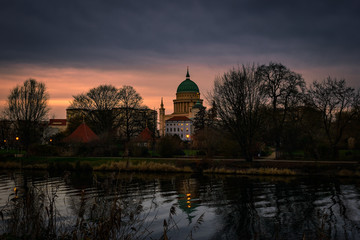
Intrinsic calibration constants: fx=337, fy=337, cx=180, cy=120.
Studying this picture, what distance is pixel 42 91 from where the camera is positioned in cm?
5162

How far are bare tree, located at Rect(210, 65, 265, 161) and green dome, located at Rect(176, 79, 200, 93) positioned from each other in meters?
143

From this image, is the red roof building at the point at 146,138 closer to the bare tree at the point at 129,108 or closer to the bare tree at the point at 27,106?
the bare tree at the point at 129,108

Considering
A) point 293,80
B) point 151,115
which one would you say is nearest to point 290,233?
point 293,80

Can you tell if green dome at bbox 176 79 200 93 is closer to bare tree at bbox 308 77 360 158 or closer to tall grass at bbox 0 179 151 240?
bare tree at bbox 308 77 360 158

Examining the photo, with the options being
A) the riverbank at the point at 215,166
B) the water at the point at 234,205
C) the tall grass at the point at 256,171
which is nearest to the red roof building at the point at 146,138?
the riverbank at the point at 215,166

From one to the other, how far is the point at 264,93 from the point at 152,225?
90.8ft

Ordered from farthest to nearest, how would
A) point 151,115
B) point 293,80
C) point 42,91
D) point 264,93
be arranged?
1. point 151,115
2. point 42,91
3. point 293,80
4. point 264,93

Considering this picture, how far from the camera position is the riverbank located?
31547 millimetres

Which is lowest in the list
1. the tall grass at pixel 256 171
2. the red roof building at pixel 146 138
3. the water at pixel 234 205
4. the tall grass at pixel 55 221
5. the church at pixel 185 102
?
the water at pixel 234 205

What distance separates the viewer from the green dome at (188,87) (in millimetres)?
180875

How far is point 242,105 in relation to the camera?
121 ft

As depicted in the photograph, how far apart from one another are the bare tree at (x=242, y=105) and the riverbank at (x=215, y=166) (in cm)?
281

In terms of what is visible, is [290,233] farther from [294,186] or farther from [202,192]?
[294,186]

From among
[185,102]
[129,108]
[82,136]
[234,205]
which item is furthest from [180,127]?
[234,205]
